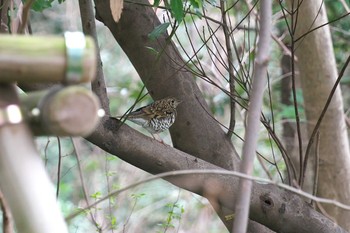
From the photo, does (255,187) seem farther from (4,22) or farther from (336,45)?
(336,45)

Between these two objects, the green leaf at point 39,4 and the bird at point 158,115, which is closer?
the green leaf at point 39,4

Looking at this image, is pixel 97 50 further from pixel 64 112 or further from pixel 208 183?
pixel 64 112

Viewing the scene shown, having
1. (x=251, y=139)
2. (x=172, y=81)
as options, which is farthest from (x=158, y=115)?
(x=251, y=139)

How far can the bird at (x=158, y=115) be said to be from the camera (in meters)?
3.09

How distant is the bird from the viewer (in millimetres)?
3086

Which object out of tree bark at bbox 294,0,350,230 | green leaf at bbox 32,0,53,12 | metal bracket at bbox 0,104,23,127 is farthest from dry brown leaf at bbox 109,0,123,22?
tree bark at bbox 294,0,350,230

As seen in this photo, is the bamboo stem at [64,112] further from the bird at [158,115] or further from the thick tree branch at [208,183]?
the bird at [158,115]

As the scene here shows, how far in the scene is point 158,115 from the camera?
3615 millimetres

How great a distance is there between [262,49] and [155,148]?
120 centimetres

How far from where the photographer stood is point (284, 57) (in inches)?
238

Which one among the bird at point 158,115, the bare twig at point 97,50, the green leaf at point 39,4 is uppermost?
the green leaf at point 39,4

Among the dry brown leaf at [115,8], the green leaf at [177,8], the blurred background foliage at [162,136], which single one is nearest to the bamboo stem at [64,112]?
the dry brown leaf at [115,8]

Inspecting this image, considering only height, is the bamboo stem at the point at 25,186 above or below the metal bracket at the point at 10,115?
below

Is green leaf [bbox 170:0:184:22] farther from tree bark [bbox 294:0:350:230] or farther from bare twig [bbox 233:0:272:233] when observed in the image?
tree bark [bbox 294:0:350:230]
